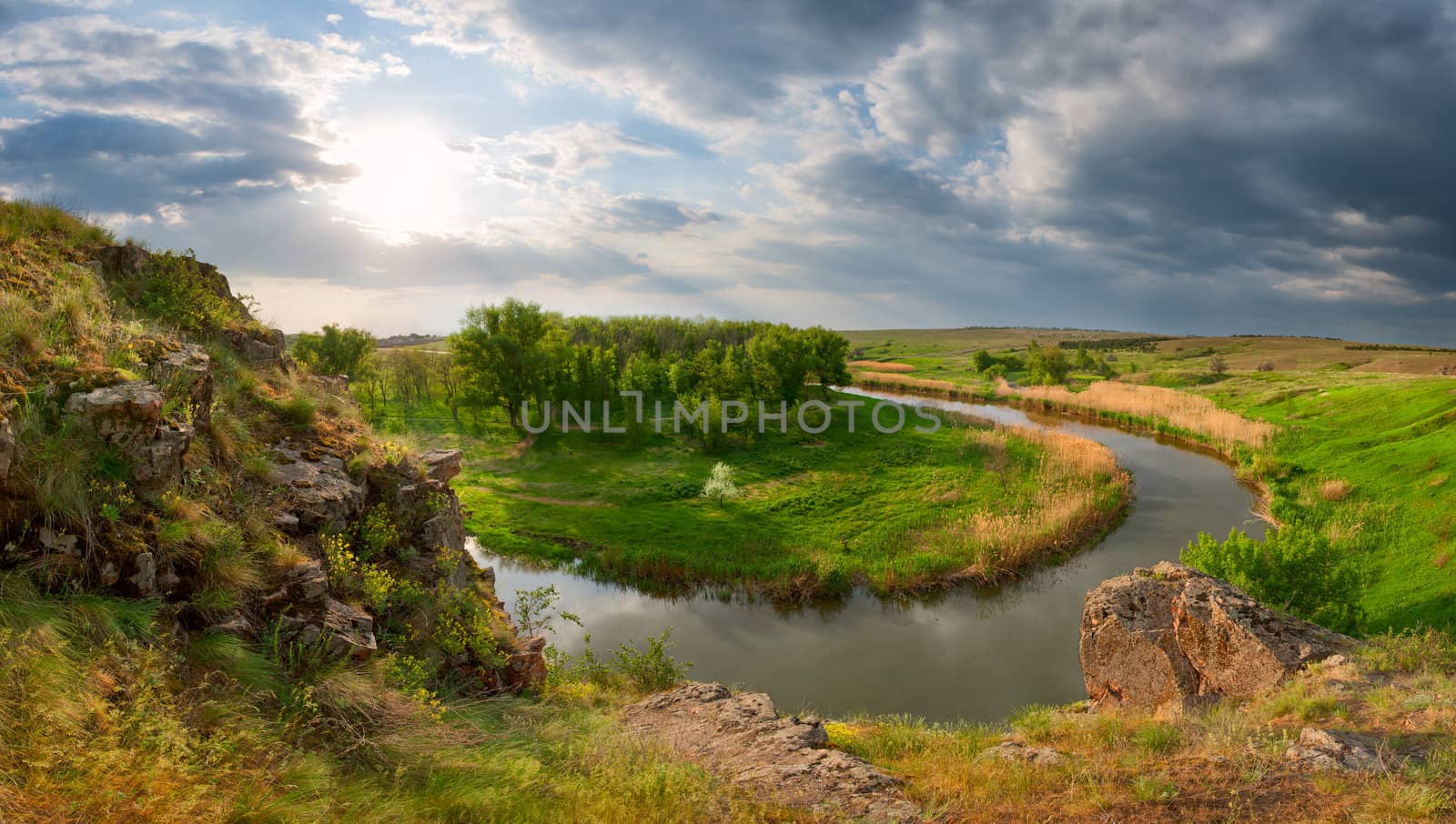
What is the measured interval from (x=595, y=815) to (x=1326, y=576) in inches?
674

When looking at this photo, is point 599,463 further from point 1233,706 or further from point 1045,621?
point 1233,706

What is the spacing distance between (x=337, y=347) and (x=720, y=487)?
31.3 metres

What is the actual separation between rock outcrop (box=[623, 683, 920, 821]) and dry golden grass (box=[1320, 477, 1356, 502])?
92.3 feet

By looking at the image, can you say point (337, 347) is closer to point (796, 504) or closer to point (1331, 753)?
point (796, 504)

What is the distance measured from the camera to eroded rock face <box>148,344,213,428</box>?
792 cm

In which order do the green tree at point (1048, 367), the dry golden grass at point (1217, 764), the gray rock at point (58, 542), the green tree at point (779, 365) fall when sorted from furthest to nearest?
the green tree at point (1048, 367)
the green tree at point (779, 365)
the dry golden grass at point (1217, 764)
the gray rock at point (58, 542)

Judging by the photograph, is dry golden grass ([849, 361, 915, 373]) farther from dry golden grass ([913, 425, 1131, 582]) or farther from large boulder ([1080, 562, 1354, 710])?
large boulder ([1080, 562, 1354, 710])

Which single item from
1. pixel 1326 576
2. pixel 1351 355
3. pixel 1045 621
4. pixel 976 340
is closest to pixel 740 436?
pixel 1045 621

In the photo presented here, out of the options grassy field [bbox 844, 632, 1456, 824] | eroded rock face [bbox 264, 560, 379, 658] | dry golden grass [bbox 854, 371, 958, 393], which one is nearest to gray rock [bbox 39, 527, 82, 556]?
eroded rock face [bbox 264, 560, 379, 658]

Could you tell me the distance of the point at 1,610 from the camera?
504 cm

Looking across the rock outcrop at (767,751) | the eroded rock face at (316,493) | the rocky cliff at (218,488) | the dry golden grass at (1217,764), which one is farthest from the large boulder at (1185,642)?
the eroded rock face at (316,493)

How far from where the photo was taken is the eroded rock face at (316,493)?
8.57 metres

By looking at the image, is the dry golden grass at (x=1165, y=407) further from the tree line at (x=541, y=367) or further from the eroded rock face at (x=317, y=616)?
the eroded rock face at (x=317, y=616)

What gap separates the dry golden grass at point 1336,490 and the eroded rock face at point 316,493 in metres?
34.2
